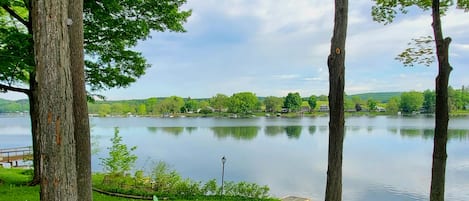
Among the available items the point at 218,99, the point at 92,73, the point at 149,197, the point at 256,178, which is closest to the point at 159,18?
the point at 92,73

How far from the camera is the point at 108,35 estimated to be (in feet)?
31.8

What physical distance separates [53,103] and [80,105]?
1139 millimetres

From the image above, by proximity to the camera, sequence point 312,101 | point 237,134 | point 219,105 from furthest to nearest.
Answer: point 312,101
point 219,105
point 237,134

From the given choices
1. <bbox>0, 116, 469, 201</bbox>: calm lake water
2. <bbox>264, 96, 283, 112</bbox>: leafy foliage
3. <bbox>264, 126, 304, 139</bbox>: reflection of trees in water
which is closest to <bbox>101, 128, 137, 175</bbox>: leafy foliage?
<bbox>0, 116, 469, 201</bbox>: calm lake water

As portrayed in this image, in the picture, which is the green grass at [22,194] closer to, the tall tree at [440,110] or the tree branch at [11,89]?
the tree branch at [11,89]

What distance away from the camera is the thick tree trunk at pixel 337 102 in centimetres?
450

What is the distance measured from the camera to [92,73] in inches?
403

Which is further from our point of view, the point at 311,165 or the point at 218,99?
the point at 218,99

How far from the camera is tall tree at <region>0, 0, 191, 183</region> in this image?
29.2 ft

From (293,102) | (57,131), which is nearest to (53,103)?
(57,131)

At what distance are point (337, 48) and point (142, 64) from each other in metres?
7.55

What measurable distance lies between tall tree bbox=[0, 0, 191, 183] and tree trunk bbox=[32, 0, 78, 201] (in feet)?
18.8

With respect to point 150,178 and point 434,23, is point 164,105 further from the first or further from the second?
point 434,23

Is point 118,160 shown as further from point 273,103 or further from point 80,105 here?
point 273,103
